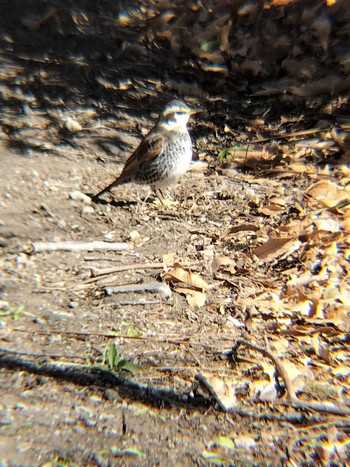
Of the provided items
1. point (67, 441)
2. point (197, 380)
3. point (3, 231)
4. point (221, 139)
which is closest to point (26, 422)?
point (67, 441)

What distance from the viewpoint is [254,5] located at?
23.4 feet

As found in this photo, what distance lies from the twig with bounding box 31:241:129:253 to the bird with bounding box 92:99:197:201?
0.87m

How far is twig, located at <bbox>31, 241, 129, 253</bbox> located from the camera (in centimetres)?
425

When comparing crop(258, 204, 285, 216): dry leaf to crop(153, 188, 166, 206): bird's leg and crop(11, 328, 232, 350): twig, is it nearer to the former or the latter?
crop(153, 188, 166, 206): bird's leg

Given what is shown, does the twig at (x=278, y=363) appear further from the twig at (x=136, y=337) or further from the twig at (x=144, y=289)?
the twig at (x=144, y=289)

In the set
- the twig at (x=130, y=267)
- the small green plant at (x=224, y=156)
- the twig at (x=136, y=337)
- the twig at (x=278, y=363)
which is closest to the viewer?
the twig at (x=278, y=363)

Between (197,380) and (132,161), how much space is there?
2830 millimetres

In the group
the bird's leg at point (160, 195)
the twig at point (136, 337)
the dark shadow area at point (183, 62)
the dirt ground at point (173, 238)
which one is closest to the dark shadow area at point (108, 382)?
the dirt ground at point (173, 238)

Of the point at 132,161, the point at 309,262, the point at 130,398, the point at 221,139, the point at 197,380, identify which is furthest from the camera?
the point at 221,139

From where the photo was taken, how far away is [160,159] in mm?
5496

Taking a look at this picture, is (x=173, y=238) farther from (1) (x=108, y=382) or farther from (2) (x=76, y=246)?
(1) (x=108, y=382)

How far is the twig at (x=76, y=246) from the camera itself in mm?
4250

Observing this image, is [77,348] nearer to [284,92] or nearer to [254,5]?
[284,92]

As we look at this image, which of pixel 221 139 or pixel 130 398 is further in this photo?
pixel 221 139
